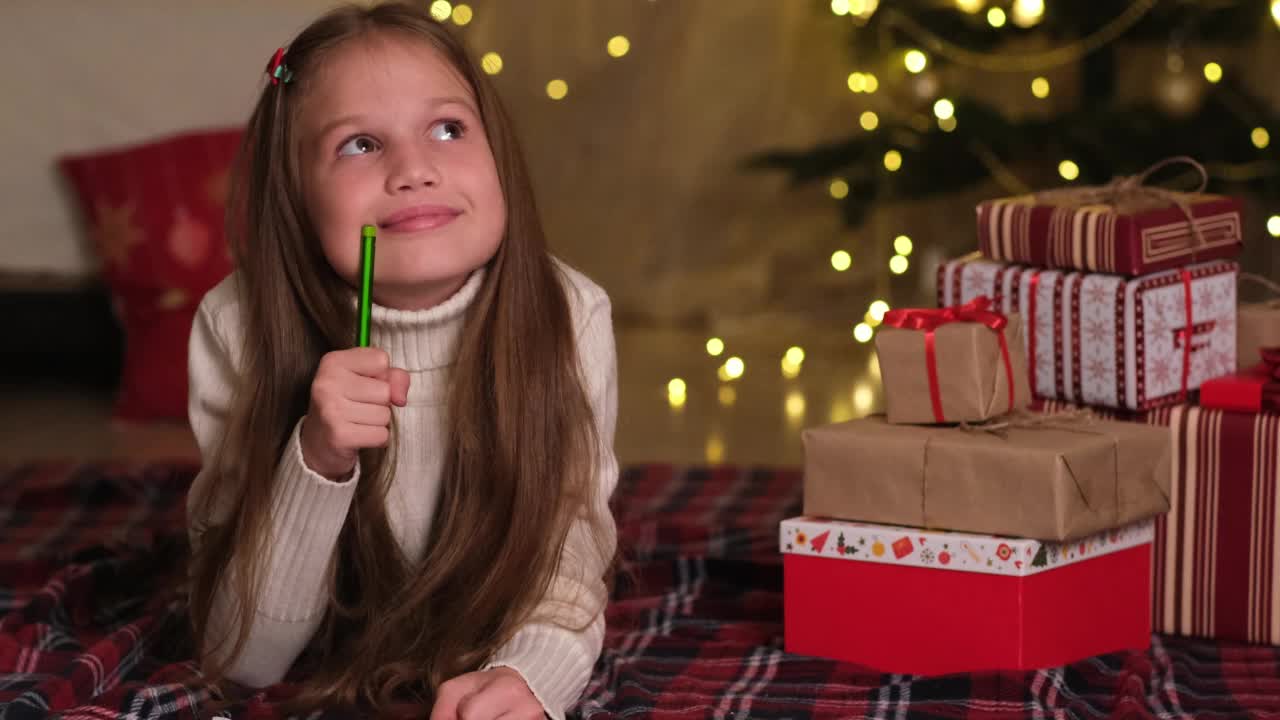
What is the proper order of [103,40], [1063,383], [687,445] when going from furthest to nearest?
[103,40]
[687,445]
[1063,383]

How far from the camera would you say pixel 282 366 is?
1218mm

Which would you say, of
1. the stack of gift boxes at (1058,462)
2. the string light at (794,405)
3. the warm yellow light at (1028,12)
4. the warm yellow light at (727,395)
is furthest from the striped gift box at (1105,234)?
the warm yellow light at (1028,12)

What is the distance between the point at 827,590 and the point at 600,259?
88.0 inches

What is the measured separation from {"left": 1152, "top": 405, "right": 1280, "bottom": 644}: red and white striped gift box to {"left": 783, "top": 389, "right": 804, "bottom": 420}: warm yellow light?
47.9 inches

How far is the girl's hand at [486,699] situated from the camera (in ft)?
3.44

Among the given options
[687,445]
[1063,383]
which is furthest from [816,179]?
[1063,383]

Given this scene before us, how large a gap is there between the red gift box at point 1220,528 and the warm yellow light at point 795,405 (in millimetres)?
1216

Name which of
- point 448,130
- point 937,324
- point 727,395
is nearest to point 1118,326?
point 937,324

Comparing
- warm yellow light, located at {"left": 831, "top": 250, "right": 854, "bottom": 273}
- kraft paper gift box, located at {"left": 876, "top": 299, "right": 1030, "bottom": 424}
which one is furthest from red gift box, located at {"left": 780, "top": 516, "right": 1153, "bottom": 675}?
warm yellow light, located at {"left": 831, "top": 250, "right": 854, "bottom": 273}

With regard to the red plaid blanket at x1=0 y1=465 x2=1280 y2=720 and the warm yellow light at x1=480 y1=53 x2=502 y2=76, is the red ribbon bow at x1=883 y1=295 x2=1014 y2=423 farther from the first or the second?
the warm yellow light at x1=480 y1=53 x2=502 y2=76

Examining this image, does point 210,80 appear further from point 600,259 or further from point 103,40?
point 600,259

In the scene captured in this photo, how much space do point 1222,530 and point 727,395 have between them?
58.1 inches

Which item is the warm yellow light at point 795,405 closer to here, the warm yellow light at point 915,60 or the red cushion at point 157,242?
the warm yellow light at point 915,60

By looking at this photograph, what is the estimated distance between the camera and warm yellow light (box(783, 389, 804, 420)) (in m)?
2.62
